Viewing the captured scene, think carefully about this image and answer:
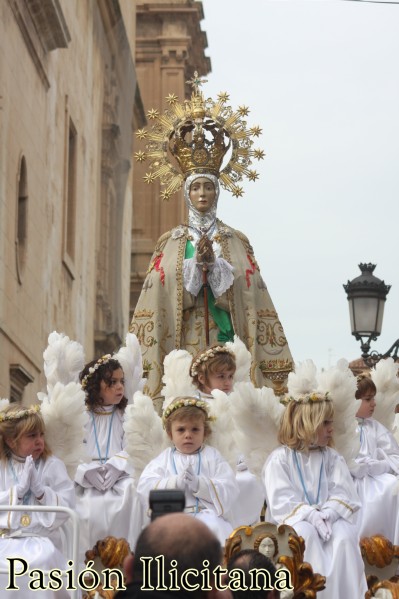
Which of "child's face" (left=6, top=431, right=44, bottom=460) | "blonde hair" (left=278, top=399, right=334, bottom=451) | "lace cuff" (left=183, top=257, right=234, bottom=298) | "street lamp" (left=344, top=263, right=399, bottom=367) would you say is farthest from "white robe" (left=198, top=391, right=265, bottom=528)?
"street lamp" (left=344, top=263, right=399, bottom=367)

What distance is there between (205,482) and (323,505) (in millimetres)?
754

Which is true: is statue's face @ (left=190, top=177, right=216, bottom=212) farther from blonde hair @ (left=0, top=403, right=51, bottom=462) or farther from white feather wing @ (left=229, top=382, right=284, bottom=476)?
blonde hair @ (left=0, top=403, right=51, bottom=462)

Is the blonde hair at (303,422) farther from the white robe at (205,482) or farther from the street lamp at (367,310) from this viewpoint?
the street lamp at (367,310)

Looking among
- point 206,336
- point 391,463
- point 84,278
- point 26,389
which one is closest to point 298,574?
point 391,463

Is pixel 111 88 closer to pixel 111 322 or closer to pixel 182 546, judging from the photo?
pixel 111 322

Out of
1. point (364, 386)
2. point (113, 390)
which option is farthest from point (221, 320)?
point (113, 390)

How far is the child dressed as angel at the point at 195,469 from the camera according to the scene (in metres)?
10.2

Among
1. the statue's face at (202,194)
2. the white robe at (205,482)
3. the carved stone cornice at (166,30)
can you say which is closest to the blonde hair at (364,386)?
the white robe at (205,482)

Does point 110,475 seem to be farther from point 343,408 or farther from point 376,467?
point 376,467

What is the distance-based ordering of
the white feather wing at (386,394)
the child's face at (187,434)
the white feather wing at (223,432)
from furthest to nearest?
the white feather wing at (386,394) → the white feather wing at (223,432) → the child's face at (187,434)

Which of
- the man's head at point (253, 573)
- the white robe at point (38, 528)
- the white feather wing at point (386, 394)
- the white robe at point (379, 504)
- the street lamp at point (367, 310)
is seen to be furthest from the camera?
the street lamp at point (367, 310)

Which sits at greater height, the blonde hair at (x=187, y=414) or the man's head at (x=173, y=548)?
the blonde hair at (x=187, y=414)

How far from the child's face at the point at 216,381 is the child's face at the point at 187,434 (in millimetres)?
1429

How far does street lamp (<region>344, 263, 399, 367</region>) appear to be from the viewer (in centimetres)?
Answer: 1597
